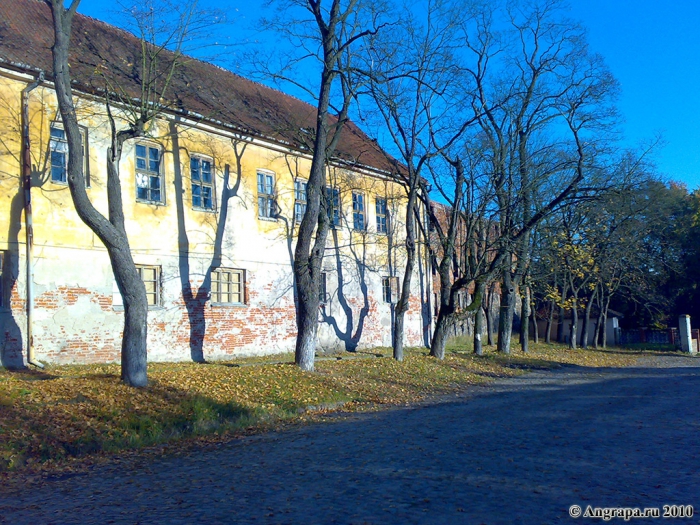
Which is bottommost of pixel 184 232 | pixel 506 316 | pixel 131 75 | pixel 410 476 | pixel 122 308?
pixel 410 476

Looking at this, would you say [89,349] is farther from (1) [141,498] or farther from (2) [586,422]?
(2) [586,422]

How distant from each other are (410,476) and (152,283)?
1267 cm

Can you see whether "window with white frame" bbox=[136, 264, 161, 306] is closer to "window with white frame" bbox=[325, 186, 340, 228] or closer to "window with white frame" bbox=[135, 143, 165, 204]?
"window with white frame" bbox=[135, 143, 165, 204]

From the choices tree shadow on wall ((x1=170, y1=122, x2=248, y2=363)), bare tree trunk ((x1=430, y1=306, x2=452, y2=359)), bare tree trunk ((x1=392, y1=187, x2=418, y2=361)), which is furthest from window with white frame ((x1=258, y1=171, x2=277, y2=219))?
bare tree trunk ((x1=430, y1=306, x2=452, y2=359))

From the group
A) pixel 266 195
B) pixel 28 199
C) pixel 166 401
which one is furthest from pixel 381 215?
pixel 166 401

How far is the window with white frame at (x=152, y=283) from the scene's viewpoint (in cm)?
1791

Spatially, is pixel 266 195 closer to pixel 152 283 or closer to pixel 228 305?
pixel 228 305

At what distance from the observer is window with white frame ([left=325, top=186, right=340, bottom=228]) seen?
2290cm

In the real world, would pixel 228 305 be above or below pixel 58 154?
below

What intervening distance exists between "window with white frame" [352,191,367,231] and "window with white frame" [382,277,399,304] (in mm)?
2789

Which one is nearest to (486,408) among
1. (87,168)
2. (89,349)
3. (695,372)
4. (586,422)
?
(586,422)

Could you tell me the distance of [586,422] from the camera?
11141 millimetres

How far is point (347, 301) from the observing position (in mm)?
25016

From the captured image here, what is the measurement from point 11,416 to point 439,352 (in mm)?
14811
